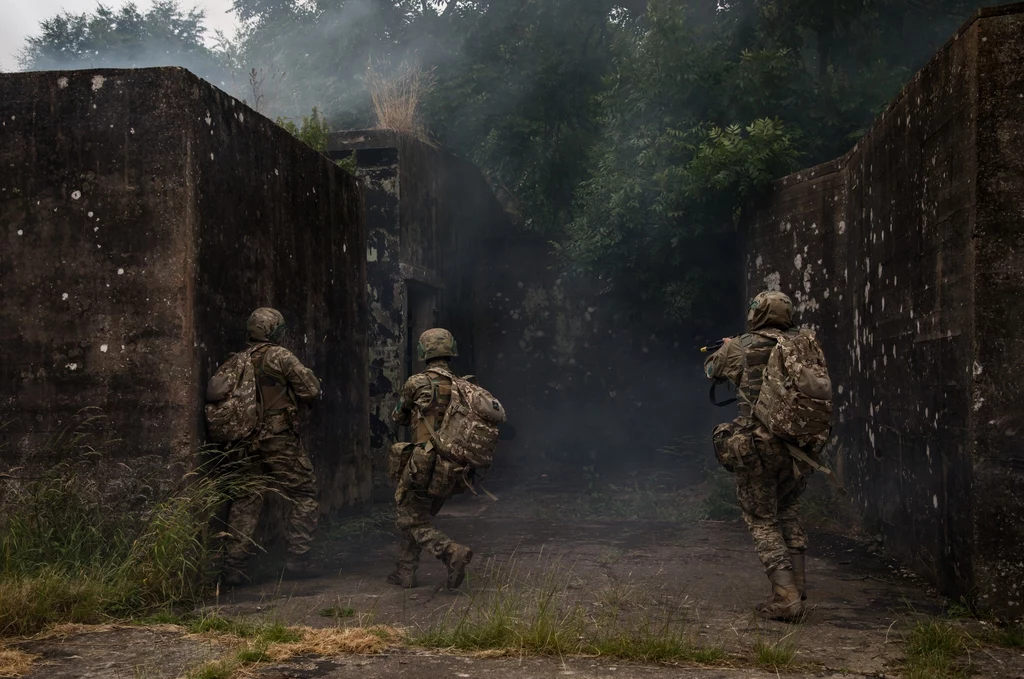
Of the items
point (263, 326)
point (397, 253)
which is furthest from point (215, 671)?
point (397, 253)

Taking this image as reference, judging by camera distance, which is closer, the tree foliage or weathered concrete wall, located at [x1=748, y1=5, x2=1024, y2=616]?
weathered concrete wall, located at [x1=748, y1=5, x2=1024, y2=616]

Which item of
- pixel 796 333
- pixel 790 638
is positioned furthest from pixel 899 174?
pixel 790 638

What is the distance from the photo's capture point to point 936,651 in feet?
13.3

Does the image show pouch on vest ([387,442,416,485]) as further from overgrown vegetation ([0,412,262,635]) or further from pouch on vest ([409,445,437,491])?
overgrown vegetation ([0,412,262,635])

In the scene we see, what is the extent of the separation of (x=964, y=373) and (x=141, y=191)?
4.60 m

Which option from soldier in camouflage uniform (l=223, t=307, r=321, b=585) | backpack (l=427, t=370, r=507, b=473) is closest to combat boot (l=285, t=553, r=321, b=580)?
soldier in camouflage uniform (l=223, t=307, r=321, b=585)

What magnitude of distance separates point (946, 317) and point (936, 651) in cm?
193

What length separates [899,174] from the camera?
6.27 meters

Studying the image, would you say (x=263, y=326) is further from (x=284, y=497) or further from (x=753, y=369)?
(x=753, y=369)

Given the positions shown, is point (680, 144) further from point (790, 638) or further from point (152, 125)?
point (790, 638)

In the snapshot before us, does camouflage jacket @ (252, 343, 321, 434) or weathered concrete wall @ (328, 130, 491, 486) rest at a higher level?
weathered concrete wall @ (328, 130, 491, 486)

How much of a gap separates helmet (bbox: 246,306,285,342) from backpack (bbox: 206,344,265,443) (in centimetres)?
23

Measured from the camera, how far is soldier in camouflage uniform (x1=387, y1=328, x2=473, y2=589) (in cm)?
563

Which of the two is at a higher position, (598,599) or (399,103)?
(399,103)
